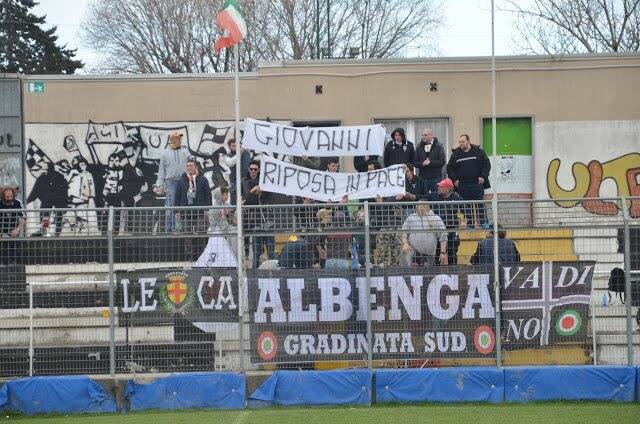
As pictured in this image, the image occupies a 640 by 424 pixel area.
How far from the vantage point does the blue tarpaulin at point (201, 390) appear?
13.7 meters

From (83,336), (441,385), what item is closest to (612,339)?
(441,385)

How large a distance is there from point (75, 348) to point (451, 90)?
1126 cm

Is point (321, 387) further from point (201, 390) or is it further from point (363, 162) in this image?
point (363, 162)

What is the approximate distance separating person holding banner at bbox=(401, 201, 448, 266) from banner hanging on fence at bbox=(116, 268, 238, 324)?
2288 millimetres

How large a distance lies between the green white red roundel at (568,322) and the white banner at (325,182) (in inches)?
115

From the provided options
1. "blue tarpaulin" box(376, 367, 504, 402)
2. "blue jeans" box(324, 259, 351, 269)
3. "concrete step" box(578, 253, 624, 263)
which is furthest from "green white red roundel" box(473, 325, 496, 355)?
"blue jeans" box(324, 259, 351, 269)

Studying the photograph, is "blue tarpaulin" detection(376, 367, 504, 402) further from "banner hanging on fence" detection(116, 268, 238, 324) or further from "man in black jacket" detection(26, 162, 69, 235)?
"man in black jacket" detection(26, 162, 69, 235)

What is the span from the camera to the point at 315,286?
45.2 ft

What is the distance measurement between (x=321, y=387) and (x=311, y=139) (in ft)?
11.7

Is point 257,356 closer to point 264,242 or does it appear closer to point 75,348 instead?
point 264,242

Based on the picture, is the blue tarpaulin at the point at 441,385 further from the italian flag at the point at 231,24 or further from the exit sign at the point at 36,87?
the exit sign at the point at 36,87

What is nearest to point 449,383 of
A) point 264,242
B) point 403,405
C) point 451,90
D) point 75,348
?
point 403,405

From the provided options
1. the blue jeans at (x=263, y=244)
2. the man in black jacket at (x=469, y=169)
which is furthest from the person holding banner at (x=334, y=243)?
the man in black jacket at (x=469, y=169)

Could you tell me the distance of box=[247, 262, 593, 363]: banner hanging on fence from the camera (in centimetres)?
1375
